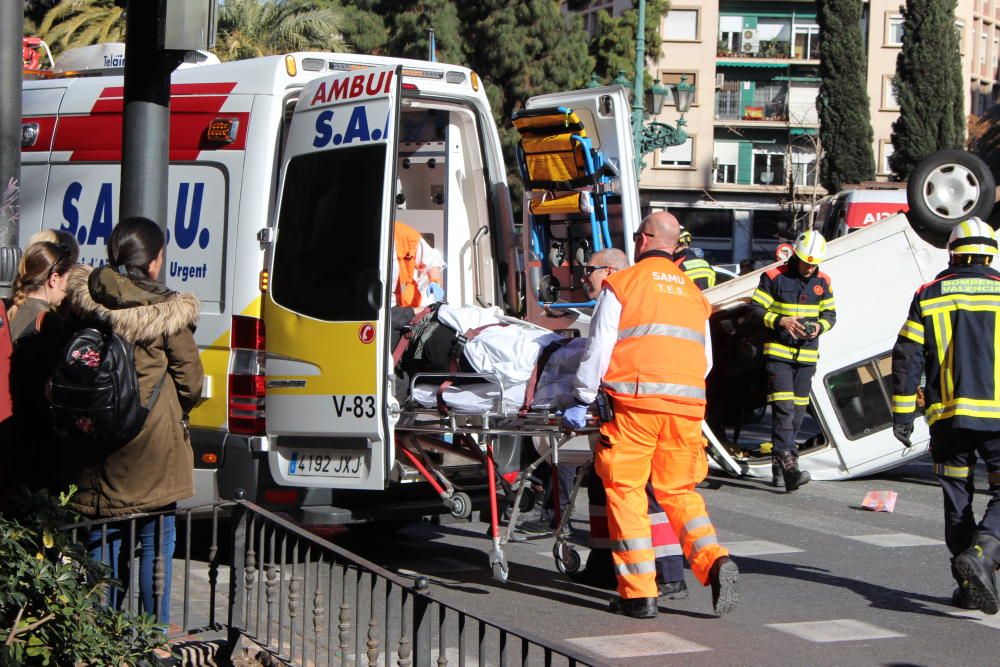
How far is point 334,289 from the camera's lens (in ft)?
21.9

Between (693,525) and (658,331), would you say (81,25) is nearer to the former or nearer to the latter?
(658,331)

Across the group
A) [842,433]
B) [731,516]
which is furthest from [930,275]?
[731,516]

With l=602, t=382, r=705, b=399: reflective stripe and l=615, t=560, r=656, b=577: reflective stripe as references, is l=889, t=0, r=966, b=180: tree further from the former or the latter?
l=615, t=560, r=656, b=577: reflective stripe

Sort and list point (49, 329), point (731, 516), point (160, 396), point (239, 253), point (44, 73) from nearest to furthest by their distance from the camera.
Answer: point (160, 396), point (49, 329), point (239, 253), point (731, 516), point (44, 73)

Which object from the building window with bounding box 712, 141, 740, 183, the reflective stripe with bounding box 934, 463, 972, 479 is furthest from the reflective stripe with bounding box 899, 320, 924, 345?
the building window with bounding box 712, 141, 740, 183

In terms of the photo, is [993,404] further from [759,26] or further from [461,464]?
[759,26]

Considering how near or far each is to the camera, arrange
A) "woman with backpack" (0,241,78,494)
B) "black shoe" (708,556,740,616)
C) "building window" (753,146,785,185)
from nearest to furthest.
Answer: "woman with backpack" (0,241,78,494), "black shoe" (708,556,740,616), "building window" (753,146,785,185)

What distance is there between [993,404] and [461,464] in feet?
8.71

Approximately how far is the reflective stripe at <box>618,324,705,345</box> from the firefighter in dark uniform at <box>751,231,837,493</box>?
12.7 feet

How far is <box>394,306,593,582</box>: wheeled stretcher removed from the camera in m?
6.48

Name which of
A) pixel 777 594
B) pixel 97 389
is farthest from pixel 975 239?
Answer: pixel 97 389

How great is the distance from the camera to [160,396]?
195 inches

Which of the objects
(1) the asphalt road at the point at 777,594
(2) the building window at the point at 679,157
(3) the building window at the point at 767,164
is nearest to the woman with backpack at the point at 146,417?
(1) the asphalt road at the point at 777,594

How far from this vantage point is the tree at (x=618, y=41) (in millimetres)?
33491
